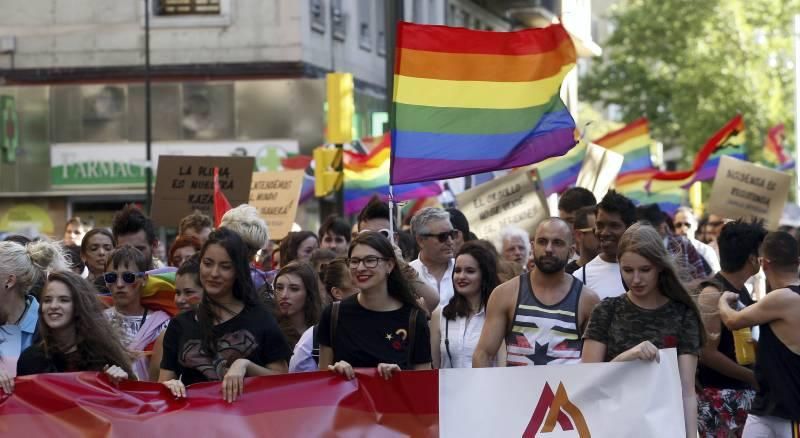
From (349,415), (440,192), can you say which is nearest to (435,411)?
(349,415)

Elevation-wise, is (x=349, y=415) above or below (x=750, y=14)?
below

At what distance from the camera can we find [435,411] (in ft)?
25.4

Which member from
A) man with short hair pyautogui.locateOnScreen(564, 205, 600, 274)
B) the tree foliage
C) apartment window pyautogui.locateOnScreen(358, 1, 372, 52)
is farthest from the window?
man with short hair pyautogui.locateOnScreen(564, 205, 600, 274)

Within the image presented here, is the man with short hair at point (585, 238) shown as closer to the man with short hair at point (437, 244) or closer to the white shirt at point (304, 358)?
the man with short hair at point (437, 244)

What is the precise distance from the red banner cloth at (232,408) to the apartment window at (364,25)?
3190 centimetres

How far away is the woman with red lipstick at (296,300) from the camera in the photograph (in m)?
9.23

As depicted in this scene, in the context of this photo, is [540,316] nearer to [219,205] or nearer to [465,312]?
[465,312]

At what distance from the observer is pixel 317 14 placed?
36625mm

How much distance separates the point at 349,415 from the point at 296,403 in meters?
0.24

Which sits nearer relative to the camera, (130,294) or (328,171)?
(130,294)

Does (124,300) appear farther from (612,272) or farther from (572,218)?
(572,218)

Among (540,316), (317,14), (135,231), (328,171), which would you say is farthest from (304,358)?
(317,14)

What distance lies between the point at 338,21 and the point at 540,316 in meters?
30.0

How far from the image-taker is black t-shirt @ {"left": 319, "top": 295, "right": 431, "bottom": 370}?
783cm
